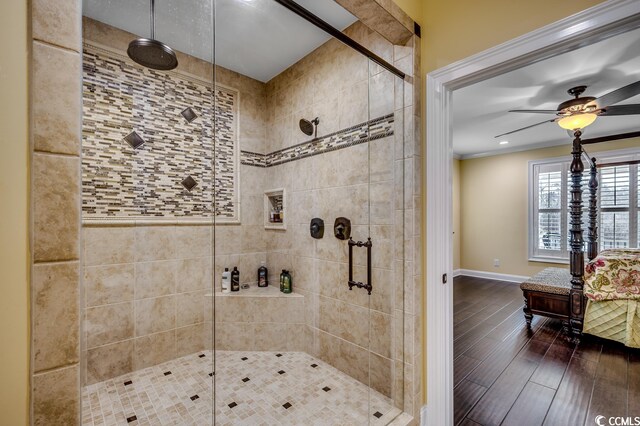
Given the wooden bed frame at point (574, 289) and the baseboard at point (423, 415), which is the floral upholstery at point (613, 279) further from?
the baseboard at point (423, 415)

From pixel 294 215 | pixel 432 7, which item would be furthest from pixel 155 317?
pixel 432 7

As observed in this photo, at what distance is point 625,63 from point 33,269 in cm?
427

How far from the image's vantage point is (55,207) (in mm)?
678

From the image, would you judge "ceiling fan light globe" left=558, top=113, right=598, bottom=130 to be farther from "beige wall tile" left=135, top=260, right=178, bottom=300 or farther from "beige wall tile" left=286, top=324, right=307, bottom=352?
"beige wall tile" left=135, top=260, right=178, bottom=300

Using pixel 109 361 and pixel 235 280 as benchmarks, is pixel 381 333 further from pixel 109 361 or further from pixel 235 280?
pixel 109 361

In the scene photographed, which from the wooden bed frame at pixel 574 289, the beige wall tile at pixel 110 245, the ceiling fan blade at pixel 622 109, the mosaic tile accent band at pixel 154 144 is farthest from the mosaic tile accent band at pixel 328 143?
the wooden bed frame at pixel 574 289

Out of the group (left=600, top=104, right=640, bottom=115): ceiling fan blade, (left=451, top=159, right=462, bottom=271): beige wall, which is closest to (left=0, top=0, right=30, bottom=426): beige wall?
(left=600, top=104, right=640, bottom=115): ceiling fan blade

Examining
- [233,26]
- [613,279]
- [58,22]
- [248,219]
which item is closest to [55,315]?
[58,22]

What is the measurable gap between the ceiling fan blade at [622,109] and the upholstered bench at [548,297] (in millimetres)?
1926

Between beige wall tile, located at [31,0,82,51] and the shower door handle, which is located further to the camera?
the shower door handle

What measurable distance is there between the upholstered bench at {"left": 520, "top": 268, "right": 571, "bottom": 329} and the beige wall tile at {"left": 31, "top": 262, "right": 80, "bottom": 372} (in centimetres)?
423

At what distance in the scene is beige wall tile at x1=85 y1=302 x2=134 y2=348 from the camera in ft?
6.70

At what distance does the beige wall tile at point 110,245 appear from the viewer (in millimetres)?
2033

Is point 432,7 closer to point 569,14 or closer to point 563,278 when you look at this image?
point 569,14
